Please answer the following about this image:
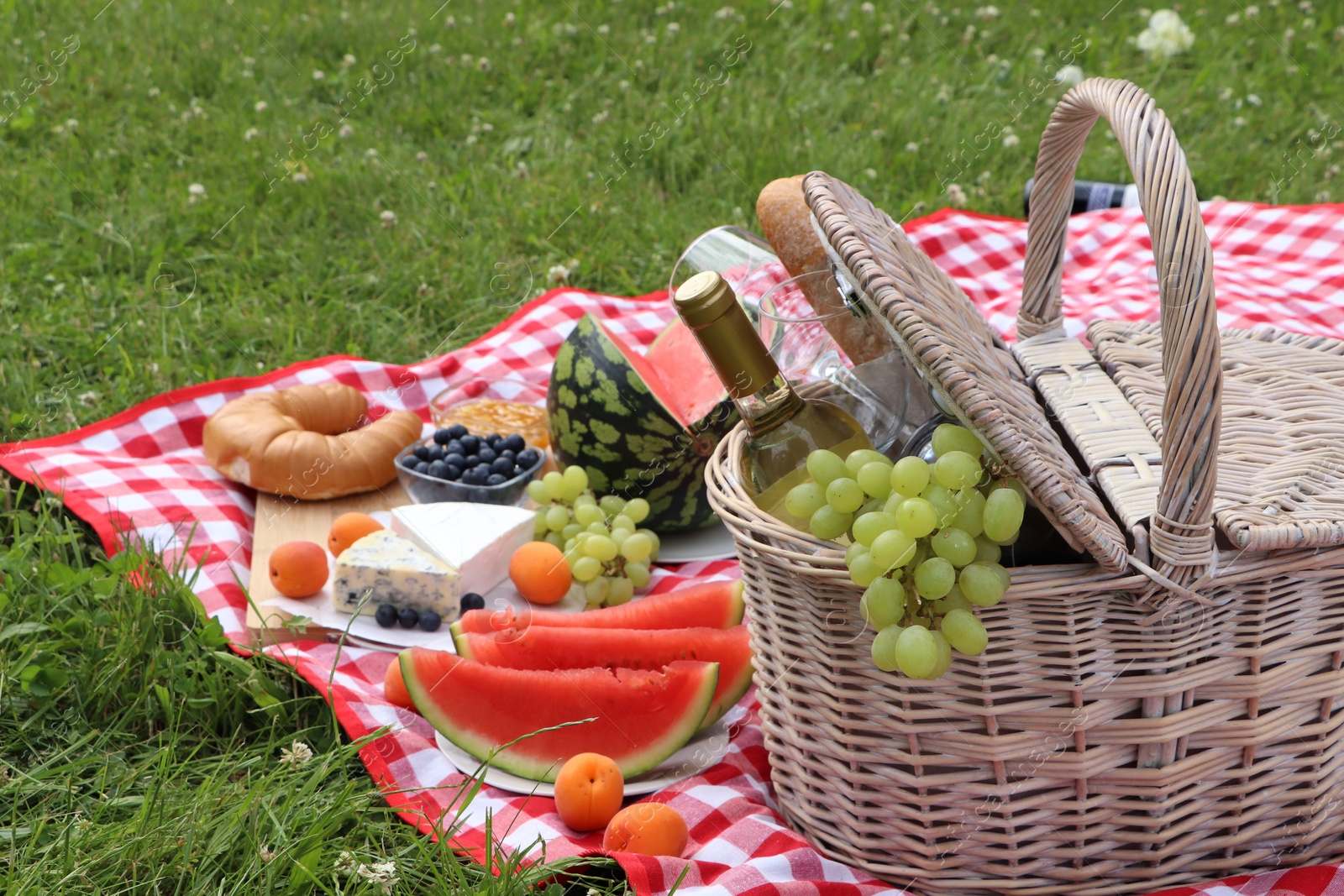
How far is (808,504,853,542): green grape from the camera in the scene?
1272 mm

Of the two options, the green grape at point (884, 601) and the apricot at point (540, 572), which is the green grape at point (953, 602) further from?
the apricot at point (540, 572)

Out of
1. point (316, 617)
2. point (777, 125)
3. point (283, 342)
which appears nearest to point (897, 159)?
point (777, 125)

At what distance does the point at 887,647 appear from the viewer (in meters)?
1.22

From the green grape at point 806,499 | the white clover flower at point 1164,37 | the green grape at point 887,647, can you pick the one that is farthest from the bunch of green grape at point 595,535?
the white clover flower at point 1164,37

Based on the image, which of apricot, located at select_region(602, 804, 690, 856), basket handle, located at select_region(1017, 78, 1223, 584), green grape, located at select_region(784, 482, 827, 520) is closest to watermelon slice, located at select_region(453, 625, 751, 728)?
apricot, located at select_region(602, 804, 690, 856)

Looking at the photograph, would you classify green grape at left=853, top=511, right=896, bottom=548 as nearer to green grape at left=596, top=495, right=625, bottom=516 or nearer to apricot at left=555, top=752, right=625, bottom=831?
apricot at left=555, top=752, right=625, bottom=831

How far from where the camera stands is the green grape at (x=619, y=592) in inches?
82.8

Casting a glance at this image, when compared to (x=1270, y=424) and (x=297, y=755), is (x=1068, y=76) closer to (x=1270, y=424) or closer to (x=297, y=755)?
(x=1270, y=424)

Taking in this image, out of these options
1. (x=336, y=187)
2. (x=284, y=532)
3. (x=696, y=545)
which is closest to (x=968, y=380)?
(x=696, y=545)

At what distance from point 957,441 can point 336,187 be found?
2.93 metres

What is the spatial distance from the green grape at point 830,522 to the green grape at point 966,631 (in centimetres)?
16

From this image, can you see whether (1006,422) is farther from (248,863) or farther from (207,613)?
(207,613)

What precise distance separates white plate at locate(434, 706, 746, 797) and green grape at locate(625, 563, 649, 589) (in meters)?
0.43

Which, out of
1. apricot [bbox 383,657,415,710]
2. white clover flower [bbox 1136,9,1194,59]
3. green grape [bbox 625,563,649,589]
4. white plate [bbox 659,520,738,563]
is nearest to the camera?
apricot [bbox 383,657,415,710]
